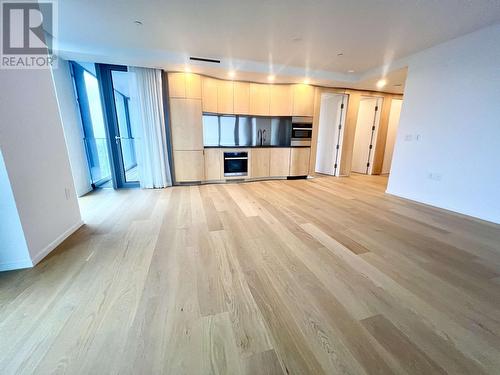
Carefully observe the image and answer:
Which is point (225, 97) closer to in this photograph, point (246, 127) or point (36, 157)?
point (246, 127)

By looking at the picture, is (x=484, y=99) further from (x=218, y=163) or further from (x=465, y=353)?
(x=218, y=163)

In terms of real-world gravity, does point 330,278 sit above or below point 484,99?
below

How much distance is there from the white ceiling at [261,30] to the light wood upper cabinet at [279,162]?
1937 millimetres

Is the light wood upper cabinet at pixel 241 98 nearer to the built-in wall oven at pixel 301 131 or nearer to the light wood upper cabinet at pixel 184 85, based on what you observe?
the light wood upper cabinet at pixel 184 85

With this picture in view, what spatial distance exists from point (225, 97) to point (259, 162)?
1.83m

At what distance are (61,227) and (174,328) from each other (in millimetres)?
2046

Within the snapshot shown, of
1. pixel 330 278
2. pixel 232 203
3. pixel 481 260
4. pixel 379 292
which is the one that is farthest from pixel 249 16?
pixel 481 260

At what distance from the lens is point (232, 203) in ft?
11.7

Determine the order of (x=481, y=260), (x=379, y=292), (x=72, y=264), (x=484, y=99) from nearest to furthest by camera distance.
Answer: (x=379, y=292)
(x=72, y=264)
(x=481, y=260)
(x=484, y=99)

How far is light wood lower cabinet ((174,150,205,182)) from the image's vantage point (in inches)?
181

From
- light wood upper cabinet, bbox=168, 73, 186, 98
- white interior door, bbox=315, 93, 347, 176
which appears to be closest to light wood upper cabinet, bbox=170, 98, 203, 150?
light wood upper cabinet, bbox=168, 73, 186, 98

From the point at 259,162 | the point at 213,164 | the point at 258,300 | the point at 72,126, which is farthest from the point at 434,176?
the point at 72,126

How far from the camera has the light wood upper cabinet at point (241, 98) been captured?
4896mm

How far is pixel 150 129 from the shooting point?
424 cm
